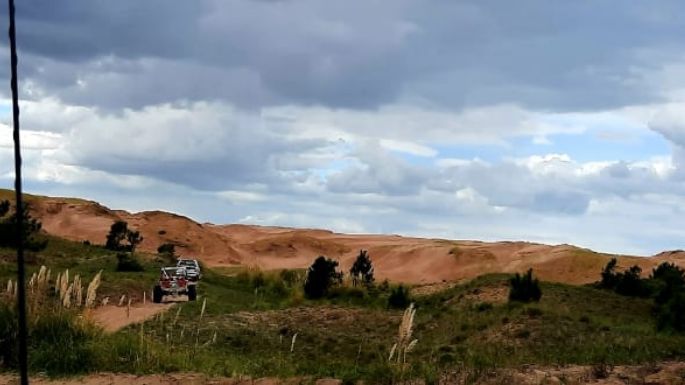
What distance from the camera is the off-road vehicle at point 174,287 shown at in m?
27.7

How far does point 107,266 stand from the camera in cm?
3500

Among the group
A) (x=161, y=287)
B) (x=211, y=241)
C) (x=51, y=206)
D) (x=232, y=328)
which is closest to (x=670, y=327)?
(x=232, y=328)

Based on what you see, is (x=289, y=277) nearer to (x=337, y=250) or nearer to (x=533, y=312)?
(x=533, y=312)

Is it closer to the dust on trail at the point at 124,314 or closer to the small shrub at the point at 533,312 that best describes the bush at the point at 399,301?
the dust on trail at the point at 124,314

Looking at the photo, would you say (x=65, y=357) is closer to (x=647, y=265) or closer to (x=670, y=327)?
(x=670, y=327)

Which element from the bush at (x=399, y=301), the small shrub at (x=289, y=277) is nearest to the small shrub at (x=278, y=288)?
the small shrub at (x=289, y=277)

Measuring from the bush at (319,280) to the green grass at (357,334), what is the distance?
1.84 feet

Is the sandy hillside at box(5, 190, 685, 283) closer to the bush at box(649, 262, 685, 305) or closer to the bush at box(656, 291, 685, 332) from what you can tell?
the bush at box(649, 262, 685, 305)

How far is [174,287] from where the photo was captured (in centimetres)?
2850

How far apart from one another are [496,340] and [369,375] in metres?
7.91

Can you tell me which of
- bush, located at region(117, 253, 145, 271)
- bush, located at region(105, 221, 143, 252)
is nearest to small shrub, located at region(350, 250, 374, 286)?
bush, located at region(117, 253, 145, 271)

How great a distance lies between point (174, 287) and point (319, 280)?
5568 millimetres

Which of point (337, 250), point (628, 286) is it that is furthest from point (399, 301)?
point (337, 250)

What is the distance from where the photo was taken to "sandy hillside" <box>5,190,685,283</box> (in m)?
48.1
